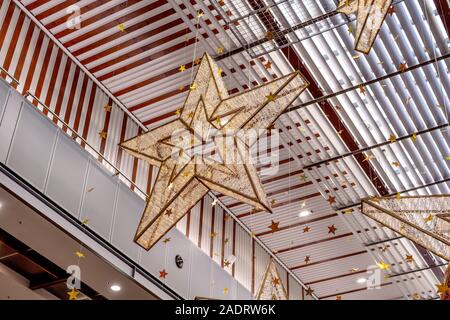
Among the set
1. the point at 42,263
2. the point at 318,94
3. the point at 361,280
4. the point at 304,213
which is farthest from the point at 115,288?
the point at 361,280

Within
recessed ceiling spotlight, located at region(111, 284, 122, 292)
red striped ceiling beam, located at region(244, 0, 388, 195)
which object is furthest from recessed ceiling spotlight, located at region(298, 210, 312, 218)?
recessed ceiling spotlight, located at region(111, 284, 122, 292)

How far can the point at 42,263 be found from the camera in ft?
29.7

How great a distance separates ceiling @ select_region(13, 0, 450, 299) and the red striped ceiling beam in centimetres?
2

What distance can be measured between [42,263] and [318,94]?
15.3 ft

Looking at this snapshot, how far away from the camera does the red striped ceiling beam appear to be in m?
8.40

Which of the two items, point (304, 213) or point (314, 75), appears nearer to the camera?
point (314, 75)

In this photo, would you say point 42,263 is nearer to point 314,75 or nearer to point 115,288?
point 115,288

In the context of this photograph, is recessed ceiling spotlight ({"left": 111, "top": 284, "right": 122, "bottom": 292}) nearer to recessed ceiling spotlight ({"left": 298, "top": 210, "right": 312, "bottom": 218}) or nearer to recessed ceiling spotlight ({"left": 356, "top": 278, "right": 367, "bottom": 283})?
recessed ceiling spotlight ({"left": 298, "top": 210, "right": 312, "bottom": 218})

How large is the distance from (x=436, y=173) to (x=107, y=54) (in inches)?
227

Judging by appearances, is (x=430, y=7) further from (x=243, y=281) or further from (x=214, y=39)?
(x=243, y=281)

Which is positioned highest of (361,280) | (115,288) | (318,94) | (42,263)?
(318,94)

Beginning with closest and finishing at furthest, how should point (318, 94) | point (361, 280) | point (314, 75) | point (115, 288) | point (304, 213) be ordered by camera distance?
point (115, 288) < point (314, 75) < point (318, 94) < point (304, 213) < point (361, 280)

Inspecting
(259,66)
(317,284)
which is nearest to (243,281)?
(317,284)

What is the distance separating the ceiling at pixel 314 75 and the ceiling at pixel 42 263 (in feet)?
9.84
